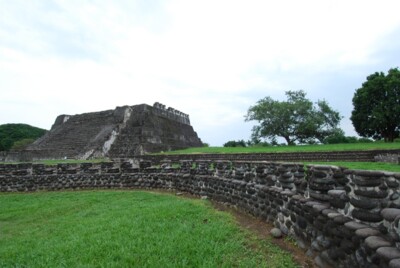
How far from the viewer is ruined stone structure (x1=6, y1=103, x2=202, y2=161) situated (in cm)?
2838

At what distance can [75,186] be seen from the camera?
14.3 meters

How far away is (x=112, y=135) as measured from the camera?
29.8 metres

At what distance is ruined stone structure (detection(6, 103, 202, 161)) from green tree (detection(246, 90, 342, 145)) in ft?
27.5

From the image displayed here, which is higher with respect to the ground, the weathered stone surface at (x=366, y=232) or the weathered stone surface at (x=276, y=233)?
the weathered stone surface at (x=366, y=232)

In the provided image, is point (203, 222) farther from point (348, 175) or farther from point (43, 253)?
point (348, 175)

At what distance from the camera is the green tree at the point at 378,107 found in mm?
27688

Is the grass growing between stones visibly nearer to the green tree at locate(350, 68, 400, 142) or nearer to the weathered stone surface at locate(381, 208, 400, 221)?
the weathered stone surface at locate(381, 208, 400, 221)

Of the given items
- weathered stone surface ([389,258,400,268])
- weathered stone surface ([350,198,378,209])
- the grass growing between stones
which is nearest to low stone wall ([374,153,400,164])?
the grass growing between stones

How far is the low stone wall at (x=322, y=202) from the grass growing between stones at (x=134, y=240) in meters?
0.53

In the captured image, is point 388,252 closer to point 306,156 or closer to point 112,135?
point 306,156

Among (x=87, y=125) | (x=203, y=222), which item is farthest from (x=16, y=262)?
(x=87, y=125)

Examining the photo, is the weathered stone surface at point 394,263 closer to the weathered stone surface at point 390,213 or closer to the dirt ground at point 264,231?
the weathered stone surface at point 390,213

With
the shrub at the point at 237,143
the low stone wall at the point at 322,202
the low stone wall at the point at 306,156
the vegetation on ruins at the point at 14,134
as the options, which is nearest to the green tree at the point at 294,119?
the shrub at the point at 237,143

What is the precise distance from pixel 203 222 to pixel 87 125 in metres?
29.4
